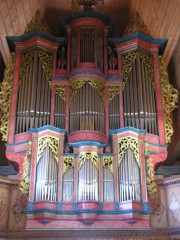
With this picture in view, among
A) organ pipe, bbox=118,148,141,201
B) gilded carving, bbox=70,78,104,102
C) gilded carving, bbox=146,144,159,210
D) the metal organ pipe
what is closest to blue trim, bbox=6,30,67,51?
gilded carving, bbox=70,78,104,102

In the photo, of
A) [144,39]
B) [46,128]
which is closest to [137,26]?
[144,39]

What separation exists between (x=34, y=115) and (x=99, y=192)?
112 inches

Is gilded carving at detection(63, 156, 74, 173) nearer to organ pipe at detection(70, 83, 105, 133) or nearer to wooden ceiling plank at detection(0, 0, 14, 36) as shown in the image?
organ pipe at detection(70, 83, 105, 133)

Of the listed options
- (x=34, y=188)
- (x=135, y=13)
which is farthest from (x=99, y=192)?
(x=135, y=13)

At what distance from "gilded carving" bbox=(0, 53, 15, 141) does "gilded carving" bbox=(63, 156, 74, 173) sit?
1816 millimetres

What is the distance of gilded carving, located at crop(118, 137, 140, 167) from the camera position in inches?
376

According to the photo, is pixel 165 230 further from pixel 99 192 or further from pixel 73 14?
pixel 73 14

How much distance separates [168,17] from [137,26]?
953 millimetres

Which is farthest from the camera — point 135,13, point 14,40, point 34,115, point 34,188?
point 135,13

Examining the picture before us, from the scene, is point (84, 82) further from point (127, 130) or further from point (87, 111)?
point (127, 130)

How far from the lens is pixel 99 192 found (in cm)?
917

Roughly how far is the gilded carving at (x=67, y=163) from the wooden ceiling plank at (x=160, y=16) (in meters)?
5.13

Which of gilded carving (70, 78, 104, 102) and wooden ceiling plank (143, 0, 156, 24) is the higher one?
wooden ceiling plank (143, 0, 156, 24)

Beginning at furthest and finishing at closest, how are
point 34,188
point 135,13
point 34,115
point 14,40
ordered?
point 135,13 → point 14,40 → point 34,115 → point 34,188
